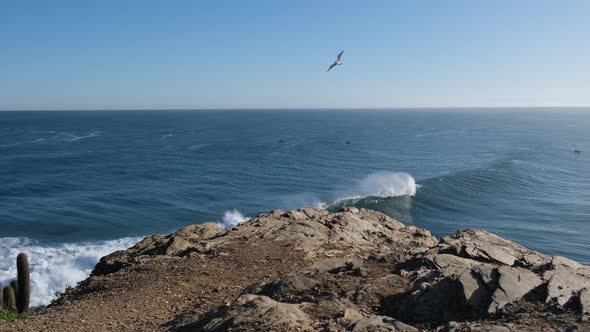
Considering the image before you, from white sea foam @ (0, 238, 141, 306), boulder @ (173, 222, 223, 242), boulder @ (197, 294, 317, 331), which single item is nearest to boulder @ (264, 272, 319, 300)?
boulder @ (197, 294, 317, 331)

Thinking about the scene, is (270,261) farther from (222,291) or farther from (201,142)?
(201,142)

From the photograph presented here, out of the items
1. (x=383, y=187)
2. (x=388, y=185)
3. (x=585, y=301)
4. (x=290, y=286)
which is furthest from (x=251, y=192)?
(x=585, y=301)

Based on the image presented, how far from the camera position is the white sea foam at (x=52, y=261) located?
92.2 feet

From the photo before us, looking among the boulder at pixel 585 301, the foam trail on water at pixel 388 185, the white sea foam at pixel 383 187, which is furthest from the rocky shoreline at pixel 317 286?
the foam trail on water at pixel 388 185

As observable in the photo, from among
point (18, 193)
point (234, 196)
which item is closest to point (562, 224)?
point (234, 196)

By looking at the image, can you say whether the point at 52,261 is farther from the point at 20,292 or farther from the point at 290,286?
the point at 290,286

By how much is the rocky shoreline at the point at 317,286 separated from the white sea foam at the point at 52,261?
1198cm

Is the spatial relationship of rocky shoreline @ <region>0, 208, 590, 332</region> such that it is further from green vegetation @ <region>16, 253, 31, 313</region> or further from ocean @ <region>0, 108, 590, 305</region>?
ocean @ <region>0, 108, 590, 305</region>

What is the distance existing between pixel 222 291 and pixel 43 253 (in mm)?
26429

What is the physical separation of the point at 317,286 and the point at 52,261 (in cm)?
2709

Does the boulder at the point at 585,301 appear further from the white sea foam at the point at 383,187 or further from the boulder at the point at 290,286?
the white sea foam at the point at 383,187

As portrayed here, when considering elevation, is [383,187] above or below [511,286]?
below

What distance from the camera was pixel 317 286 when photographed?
40.2 ft

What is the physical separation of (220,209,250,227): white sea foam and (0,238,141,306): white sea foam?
355 inches
